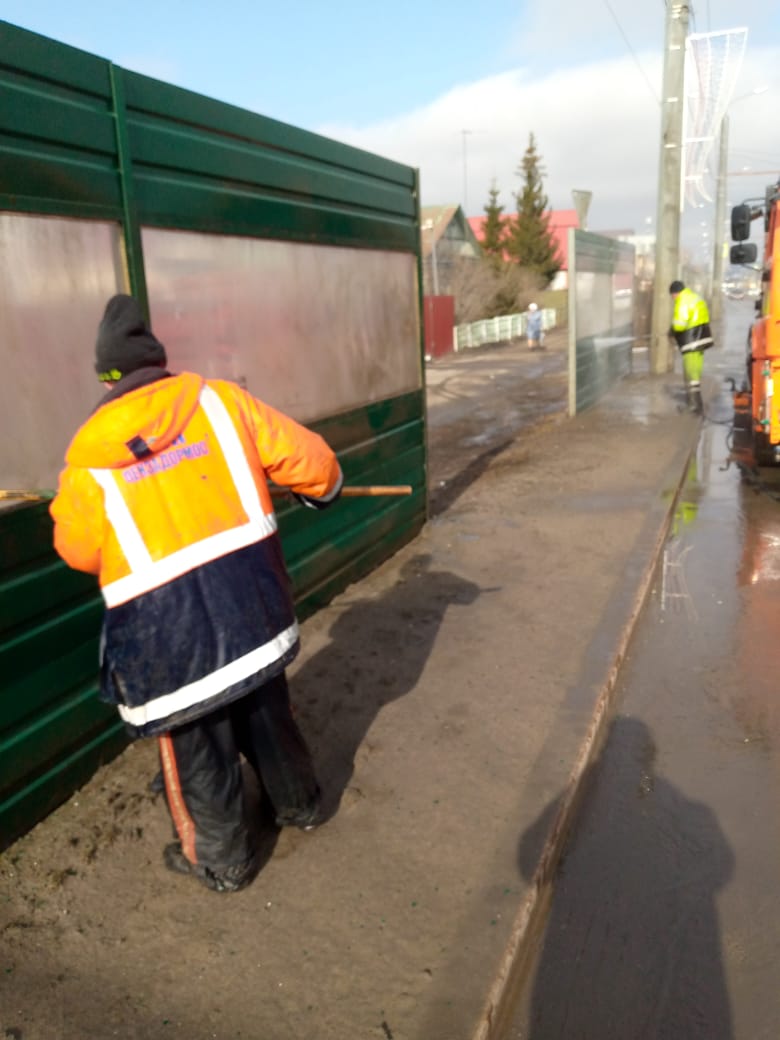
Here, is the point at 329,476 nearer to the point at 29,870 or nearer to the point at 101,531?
the point at 101,531

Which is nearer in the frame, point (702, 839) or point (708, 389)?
point (702, 839)

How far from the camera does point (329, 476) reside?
2850mm

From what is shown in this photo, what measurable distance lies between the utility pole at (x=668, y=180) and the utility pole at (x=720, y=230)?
1896cm

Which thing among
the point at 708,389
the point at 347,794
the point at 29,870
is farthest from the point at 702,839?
the point at 708,389

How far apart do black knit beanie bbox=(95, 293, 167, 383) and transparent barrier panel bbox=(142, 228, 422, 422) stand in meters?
1.31

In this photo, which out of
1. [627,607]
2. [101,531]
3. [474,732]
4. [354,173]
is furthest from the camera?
[354,173]

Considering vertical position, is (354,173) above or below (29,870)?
above

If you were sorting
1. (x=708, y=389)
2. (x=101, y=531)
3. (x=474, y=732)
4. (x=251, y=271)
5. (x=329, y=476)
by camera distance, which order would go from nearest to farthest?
(x=101, y=531) < (x=329, y=476) < (x=474, y=732) < (x=251, y=271) < (x=708, y=389)

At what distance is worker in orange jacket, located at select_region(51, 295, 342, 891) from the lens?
241 centimetres

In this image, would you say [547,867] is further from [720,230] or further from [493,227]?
[493,227]

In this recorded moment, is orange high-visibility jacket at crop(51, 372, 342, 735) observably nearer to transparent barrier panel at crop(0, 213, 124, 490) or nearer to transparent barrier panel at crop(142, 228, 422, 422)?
transparent barrier panel at crop(0, 213, 124, 490)

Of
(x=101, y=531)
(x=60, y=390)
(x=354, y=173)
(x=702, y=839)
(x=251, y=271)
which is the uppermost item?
(x=354, y=173)

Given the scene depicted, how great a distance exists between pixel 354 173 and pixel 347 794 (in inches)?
158

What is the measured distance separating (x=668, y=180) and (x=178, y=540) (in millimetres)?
17058
